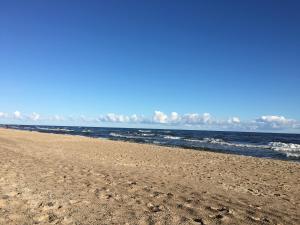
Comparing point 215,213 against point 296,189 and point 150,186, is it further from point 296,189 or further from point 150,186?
point 296,189

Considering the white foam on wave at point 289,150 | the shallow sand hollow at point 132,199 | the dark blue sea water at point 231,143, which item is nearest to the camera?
the shallow sand hollow at point 132,199

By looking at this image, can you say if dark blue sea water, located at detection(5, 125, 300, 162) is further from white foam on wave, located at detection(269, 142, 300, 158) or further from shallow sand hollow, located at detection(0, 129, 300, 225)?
shallow sand hollow, located at detection(0, 129, 300, 225)

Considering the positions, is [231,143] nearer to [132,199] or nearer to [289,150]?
[289,150]

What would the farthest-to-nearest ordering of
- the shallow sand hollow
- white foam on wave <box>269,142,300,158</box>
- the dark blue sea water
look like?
the dark blue sea water
white foam on wave <box>269,142,300,158</box>
the shallow sand hollow

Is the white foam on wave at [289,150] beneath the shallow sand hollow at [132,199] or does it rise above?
above

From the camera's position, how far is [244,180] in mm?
12758

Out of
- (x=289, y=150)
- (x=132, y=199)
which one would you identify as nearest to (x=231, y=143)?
(x=289, y=150)

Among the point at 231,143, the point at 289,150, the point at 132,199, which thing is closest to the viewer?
the point at 132,199

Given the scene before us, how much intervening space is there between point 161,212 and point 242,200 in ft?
8.94

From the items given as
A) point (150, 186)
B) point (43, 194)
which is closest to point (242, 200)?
point (150, 186)

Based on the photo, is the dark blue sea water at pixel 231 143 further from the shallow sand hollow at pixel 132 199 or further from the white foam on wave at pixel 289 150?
the shallow sand hollow at pixel 132 199

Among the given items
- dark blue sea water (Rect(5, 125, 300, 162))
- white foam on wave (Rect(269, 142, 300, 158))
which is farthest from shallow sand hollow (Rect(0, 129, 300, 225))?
white foam on wave (Rect(269, 142, 300, 158))

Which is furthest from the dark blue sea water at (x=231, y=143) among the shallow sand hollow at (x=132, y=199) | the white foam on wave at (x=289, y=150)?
the shallow sand hollow at (x=132, y=199)

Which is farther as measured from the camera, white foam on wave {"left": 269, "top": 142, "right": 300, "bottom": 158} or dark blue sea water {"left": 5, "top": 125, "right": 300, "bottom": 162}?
dark blue sea water {"left": 5, "top": 125, "right": 300, "bottom": 162}
